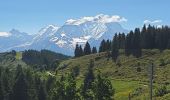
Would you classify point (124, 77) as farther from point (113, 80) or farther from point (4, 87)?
point (4, 87)

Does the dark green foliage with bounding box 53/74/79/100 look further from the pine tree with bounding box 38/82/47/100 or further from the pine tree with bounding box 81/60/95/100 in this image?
the pine tree with bounding box 38/82/47/100

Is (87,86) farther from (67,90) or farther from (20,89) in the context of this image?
(20,89)

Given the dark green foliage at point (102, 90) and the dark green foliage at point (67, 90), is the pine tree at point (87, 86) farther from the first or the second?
the dark green foliage at point (102, 90)

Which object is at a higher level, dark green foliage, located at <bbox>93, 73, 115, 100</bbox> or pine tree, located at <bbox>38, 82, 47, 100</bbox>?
dark green foliage, located at <bbox>93, 73, 115, 100</bbox>

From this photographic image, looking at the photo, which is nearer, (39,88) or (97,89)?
(97,89)

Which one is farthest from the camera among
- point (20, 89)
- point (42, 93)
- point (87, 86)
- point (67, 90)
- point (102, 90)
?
point (42, 93)

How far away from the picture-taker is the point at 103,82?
99188 millimetres

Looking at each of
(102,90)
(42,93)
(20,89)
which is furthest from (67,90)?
(42,93)

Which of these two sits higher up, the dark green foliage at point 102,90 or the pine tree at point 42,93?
the dark green foliage at point 102,90

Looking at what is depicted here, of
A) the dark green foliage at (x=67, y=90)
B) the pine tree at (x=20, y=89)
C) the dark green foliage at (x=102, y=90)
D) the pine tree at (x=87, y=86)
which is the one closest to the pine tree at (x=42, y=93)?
the pine tree at (x=20, y=89)

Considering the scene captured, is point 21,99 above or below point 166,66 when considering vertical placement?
below

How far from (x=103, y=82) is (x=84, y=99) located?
23.3m

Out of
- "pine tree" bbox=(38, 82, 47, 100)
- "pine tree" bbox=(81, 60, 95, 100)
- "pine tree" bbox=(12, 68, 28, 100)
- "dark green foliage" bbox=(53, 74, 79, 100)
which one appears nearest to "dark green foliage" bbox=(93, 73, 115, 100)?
"dark green foliage" bbox=(53, 74, 79, 100)

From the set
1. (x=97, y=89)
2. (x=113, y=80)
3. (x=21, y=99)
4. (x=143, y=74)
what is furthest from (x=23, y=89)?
(x=97, y=89)
